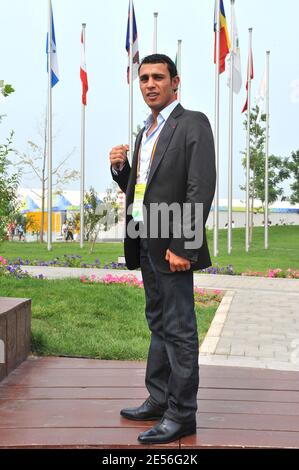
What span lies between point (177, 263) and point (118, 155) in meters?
0.71

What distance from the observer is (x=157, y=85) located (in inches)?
120

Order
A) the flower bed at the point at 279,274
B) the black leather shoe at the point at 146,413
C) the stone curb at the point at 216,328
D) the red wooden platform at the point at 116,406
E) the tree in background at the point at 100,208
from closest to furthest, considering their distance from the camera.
→ the red wooden platform at the point at 116,406, the black leather shoe at the point at 146,413, the stone curb at the point at 216,328, the flower bed at the point at 279,274, the tree in background at the point at 100,208

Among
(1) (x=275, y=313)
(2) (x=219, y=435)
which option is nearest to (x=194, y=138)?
(2) (x=219, y=435)

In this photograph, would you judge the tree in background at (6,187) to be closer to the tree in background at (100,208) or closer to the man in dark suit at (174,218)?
the man in dark suit at (174,218)

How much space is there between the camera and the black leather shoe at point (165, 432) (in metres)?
2.92

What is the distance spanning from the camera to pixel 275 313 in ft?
28.3

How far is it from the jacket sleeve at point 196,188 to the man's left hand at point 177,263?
2 cm

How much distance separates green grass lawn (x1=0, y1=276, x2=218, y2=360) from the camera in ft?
17.0

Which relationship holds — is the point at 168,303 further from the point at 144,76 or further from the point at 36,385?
the point at 36,385

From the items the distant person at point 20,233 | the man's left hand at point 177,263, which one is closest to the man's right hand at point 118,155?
the man's left hand at point 177,263

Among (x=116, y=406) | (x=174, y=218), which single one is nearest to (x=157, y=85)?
(x=174, y=218)

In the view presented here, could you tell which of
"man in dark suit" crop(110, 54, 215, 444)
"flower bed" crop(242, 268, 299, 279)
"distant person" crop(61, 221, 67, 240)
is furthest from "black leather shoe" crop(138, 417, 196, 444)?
"distant person" crop(61, 221, 67, 240)

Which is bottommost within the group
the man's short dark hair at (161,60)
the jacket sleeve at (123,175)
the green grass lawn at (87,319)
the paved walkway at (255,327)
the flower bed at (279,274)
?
the flower bed at (279,274)

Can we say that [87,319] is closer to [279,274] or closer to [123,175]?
[123,175]
